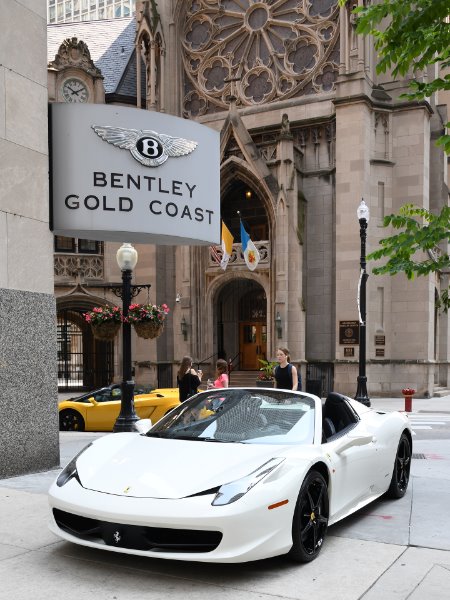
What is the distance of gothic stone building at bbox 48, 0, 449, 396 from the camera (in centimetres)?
2614

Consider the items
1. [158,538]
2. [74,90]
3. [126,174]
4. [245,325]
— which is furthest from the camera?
[245,325]

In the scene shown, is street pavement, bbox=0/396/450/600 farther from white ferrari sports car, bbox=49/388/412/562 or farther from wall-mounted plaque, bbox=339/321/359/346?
wall-mounted plaque, bbox=339/321/359/346

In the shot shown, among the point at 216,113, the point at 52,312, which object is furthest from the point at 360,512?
the point at 216,113

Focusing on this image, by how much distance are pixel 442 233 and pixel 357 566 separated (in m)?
4.25

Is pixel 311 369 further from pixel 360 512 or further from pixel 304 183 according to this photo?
pixel 360 512

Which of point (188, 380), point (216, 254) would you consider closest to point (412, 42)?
point (188, 380)

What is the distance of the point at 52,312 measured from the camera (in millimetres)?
8828

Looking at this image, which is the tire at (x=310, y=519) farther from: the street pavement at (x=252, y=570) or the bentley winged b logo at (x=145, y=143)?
the bentley winged b logo at (x=145, y=143)

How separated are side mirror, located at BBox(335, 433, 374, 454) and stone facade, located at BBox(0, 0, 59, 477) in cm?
415

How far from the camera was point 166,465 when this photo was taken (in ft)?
16.7

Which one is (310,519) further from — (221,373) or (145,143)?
(221,373)

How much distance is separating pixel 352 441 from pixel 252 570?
174 cm

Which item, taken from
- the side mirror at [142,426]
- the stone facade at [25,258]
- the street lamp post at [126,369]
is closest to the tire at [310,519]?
the side mirror at [142,426]

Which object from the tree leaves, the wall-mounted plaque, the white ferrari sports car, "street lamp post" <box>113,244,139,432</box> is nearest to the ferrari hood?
the white ferrari sports car
